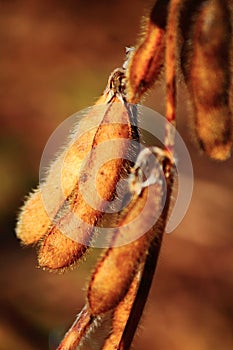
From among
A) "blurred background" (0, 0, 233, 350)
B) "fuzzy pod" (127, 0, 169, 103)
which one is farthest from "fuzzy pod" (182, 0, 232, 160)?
"blurred background" (0, 0, 233, 350)

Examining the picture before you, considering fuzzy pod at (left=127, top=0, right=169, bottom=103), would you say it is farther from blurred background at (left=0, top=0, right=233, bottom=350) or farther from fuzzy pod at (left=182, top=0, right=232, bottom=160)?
blurred background at (left=0, top=0, right=233, bottom=350)

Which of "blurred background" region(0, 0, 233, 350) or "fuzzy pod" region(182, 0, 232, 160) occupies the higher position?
"fuzzy pod" region(182, 0, 232, 160)

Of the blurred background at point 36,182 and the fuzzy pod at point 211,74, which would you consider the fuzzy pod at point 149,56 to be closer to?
the fuzzy pod at point 211,74

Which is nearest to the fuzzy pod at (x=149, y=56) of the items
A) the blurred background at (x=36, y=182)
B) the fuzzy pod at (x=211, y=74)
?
the fuzzy pod at (x=211, y=74)

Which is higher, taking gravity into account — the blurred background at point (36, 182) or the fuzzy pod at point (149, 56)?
the fuzzy pod at point (149, 56)

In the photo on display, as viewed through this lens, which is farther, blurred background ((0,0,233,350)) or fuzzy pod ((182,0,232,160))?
blurred background ((0,0,233,350))

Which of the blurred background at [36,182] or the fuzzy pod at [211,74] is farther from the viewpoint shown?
the blurred background at [36,182]

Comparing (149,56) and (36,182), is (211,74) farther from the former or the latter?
(36,182)

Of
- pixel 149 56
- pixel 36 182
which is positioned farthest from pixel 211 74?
pixel 36 182

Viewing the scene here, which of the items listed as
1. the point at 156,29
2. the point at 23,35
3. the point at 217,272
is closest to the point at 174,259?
the point at 217,272
